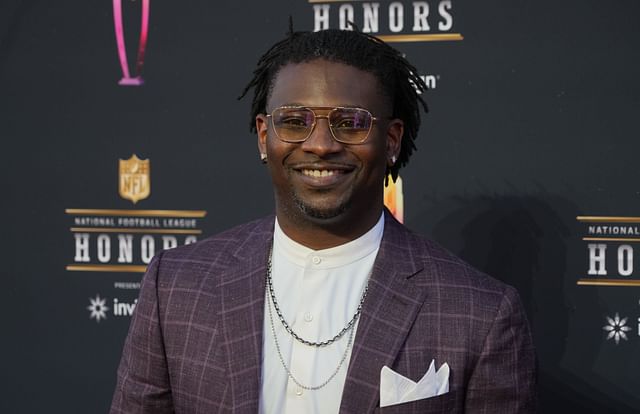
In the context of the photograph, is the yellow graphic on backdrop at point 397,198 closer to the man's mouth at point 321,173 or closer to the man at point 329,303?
the man at point 329,303

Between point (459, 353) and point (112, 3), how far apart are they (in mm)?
1391

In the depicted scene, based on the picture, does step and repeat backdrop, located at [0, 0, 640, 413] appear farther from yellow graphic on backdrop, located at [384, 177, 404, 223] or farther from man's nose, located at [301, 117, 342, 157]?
man's nose, located at [301, 117, 342, 157]

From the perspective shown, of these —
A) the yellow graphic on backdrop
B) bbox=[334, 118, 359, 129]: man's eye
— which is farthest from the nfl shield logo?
bbox=[334, 118, 359, 129]: man's eye

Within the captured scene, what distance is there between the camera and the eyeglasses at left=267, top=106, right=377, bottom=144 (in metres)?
1.36

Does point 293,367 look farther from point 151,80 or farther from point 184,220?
point 151,80

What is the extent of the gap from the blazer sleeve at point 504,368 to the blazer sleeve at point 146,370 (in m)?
0.51

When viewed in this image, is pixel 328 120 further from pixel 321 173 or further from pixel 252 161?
pixel 252 161

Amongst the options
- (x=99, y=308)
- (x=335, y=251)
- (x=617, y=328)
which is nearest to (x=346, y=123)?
(x=335, y=251)

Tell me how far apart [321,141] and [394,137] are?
0.18m

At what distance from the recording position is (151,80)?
2232 millimetres

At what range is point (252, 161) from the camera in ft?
7.20

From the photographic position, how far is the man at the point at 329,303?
1.37 meters

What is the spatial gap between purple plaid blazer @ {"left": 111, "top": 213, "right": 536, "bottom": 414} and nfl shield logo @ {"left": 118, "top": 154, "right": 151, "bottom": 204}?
77 centimetres

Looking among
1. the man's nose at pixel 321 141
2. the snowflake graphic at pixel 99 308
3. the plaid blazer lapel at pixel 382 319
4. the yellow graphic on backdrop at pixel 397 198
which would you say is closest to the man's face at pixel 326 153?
the man's nose at pixel 321 141
